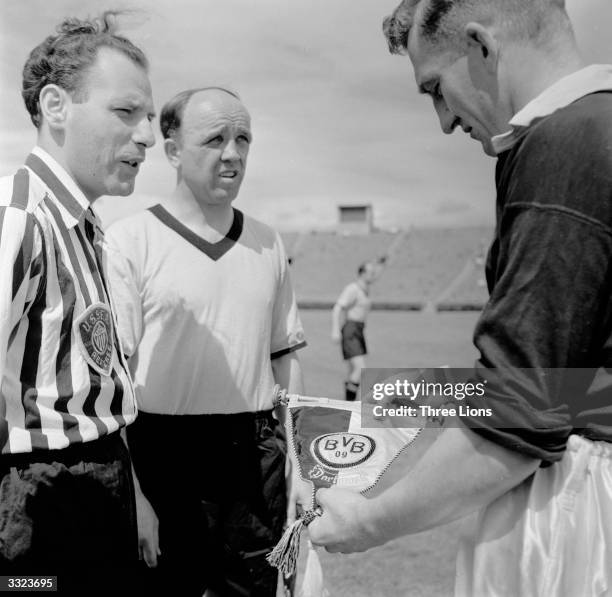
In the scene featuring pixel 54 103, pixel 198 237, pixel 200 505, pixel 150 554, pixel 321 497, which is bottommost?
pixel 150 554

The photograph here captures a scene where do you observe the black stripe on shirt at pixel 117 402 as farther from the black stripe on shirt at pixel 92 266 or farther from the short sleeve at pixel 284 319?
the short sleeve at pixel 284 319

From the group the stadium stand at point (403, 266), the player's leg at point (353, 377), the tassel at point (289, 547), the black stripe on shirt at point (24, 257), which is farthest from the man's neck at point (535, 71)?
the stadium stand at point (403, 266)

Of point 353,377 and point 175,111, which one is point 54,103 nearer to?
point 175,111

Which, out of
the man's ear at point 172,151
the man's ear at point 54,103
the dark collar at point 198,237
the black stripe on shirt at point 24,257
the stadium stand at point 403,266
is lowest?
the black stripe on shirt at point 24,257

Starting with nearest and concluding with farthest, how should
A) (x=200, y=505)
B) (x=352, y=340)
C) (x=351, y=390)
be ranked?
1. (x=200, y=505)
2. (x=351, y=390)
3. (x=352, y=340)

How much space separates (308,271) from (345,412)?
34497mm

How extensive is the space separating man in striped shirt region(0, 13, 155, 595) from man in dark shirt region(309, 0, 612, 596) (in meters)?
0.66

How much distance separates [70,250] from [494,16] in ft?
3.39

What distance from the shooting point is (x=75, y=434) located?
1.45 m

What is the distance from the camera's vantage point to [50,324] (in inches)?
55.4

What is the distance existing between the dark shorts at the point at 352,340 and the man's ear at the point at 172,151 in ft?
17.4

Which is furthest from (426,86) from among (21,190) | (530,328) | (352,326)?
(352,326)

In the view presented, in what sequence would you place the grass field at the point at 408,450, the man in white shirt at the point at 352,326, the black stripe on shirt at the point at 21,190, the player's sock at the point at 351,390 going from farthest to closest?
the man in white shirt at the point at 352,326
the player's sock at the point at 351,390
the grass field at the point at 408,450
the black stripe on shirt at the point at 21,190

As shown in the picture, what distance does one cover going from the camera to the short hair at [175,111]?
7.88 ft
